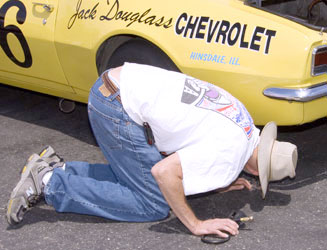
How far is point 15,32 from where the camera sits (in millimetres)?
4500

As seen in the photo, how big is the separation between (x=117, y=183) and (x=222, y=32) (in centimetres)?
98

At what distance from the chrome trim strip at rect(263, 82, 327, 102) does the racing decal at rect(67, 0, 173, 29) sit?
0.70 m

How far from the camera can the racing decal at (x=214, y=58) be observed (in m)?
3.68

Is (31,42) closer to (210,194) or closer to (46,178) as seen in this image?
(46,178)

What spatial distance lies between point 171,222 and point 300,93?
0.94m

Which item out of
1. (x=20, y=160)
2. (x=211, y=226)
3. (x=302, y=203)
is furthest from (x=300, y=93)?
(x=20, y=160)

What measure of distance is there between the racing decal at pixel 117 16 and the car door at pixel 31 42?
187 mm

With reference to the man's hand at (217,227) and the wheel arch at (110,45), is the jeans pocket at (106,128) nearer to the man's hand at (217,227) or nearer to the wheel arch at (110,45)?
the man's hand at (217,227)

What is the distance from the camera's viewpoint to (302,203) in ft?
12.0

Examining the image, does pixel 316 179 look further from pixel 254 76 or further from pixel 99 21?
pixel 99 21

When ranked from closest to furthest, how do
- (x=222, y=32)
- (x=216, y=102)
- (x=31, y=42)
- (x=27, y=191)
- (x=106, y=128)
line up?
(x=216, y=102) → (x=106, y=128) → (x=27, y=191) → (x=222, y=32) → (x=31, y=42)

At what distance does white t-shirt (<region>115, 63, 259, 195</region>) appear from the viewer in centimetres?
317

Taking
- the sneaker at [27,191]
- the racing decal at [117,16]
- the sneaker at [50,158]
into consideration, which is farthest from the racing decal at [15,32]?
the sneaker at [27,191]

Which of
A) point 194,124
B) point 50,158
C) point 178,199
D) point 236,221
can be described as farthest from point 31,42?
point 236,221
